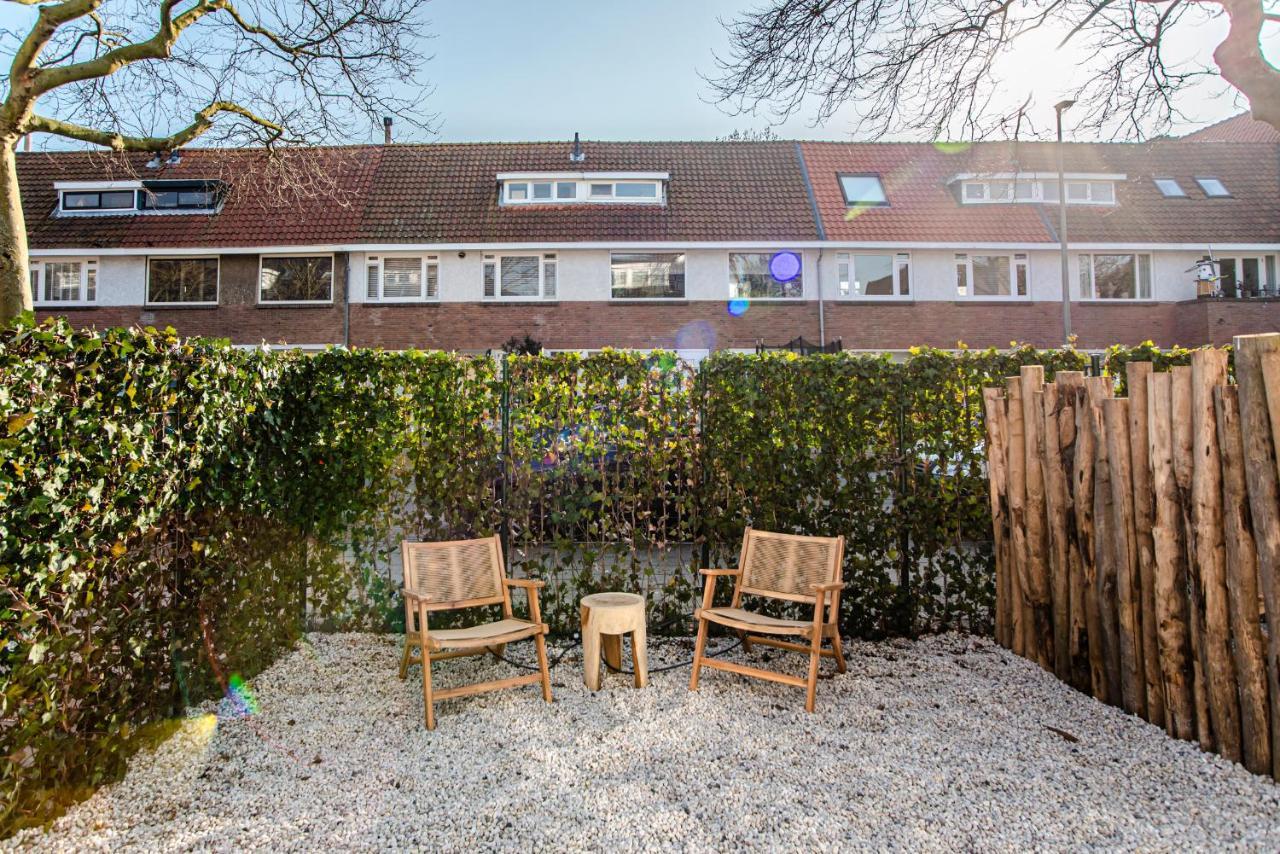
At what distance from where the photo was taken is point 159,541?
368 centimetres

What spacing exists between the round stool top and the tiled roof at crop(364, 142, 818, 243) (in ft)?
50.5

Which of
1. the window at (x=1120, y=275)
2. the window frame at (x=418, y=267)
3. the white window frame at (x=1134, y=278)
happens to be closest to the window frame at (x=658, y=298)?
the window frame at (x=418, y=267)

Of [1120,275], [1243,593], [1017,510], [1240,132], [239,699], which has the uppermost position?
[1240,132]

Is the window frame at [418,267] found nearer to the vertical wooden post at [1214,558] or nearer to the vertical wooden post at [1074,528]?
the vertical wooden post at [1074,528]

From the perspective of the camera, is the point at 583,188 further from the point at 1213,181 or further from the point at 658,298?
the point at 1213,181

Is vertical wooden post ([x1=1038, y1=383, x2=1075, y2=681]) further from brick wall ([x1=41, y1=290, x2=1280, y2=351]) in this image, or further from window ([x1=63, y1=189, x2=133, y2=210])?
window ([x1=63, y1=189, x2=133, y2=210])

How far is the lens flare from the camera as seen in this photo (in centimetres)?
423

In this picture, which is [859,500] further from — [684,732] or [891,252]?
[891,252]

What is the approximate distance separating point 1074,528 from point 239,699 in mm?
5039

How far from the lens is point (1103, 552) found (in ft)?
13.6

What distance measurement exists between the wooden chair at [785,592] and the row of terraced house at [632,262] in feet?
45.8

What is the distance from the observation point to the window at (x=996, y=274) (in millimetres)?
19938

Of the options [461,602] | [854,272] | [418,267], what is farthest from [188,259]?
[461,602]

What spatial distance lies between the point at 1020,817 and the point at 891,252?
18440 mm
